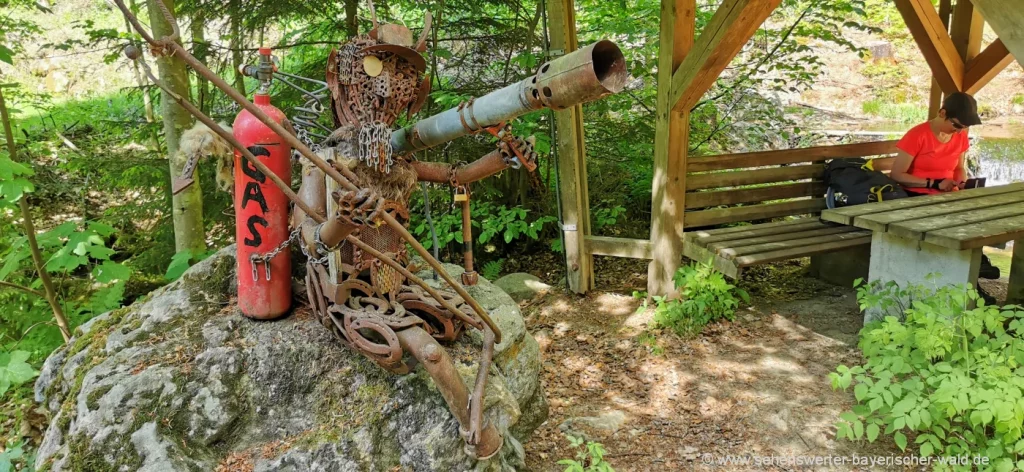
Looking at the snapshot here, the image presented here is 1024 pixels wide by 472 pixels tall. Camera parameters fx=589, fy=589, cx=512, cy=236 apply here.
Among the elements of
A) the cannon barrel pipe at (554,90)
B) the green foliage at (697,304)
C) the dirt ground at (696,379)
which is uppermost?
the cannon barrel pipe at (554,90)

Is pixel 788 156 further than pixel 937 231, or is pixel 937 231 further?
pixel 788 156

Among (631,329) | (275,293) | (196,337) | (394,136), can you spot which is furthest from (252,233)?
(631,329)

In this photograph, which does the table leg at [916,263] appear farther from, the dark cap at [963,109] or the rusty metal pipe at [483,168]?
the rusty metal pipe at [483,168]

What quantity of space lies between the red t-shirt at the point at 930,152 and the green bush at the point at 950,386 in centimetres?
227

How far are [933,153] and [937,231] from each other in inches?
69.4

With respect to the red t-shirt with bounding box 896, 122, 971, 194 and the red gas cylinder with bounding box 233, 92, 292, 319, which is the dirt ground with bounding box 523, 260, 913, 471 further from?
the red gas cylinder with bounding box 233, 92, 292, 319

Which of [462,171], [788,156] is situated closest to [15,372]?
[462,171]

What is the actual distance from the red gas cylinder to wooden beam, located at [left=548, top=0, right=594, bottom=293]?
249 centimetres

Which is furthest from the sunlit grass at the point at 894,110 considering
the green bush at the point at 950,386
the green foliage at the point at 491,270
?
the green bush at the point at 950,386

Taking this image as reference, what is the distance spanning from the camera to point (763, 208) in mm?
4914

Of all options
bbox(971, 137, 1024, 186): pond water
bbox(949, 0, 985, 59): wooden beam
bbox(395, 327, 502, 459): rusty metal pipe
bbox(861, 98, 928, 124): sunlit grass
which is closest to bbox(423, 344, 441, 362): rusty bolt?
bbox(395, 327, 502, 459): rusty metal pipe

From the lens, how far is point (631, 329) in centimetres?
429

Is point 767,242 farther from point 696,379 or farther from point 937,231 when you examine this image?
point 696,379

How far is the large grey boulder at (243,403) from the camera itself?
208 cm
